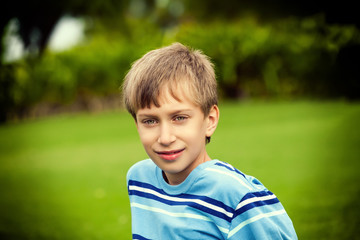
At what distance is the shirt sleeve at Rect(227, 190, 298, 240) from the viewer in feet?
5.08

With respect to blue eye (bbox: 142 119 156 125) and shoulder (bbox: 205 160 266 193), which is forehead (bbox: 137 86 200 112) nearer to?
blue eye (bbox: 142 119 156 125)

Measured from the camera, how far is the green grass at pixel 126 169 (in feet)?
18.2

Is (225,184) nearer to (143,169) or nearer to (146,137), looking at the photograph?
(146,137)

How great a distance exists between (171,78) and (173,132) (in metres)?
0.23

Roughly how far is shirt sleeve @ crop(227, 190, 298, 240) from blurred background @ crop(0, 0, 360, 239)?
90 centimetres

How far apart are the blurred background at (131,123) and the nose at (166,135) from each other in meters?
0.65

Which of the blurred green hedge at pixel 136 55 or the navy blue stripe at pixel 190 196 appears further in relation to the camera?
the blurred green hedge at pixel 136 55

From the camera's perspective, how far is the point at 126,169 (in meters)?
9.46

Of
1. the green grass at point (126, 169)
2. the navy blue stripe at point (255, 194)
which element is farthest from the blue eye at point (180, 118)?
the green grass at point (126, 169)

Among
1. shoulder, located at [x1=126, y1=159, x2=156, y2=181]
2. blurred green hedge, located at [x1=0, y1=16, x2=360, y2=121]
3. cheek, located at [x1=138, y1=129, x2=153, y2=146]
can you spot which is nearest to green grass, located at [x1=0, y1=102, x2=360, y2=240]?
blurred green hedge, located at [x1=0, y1=16, x2=360, y2=121]

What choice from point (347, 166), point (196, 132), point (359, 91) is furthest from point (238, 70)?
point (196, 132)

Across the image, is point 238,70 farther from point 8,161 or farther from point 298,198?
point 298,198

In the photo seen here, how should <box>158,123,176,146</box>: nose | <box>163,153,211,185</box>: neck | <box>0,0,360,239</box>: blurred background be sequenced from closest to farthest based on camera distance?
<box>158,123,176,146</box>: nose < <box>163,153,211,185</box>: neck < <box>0,0,360,239</box>: blurred background

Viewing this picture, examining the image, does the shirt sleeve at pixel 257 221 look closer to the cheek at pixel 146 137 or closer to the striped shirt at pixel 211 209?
the striped shirt at pixel 211 209
